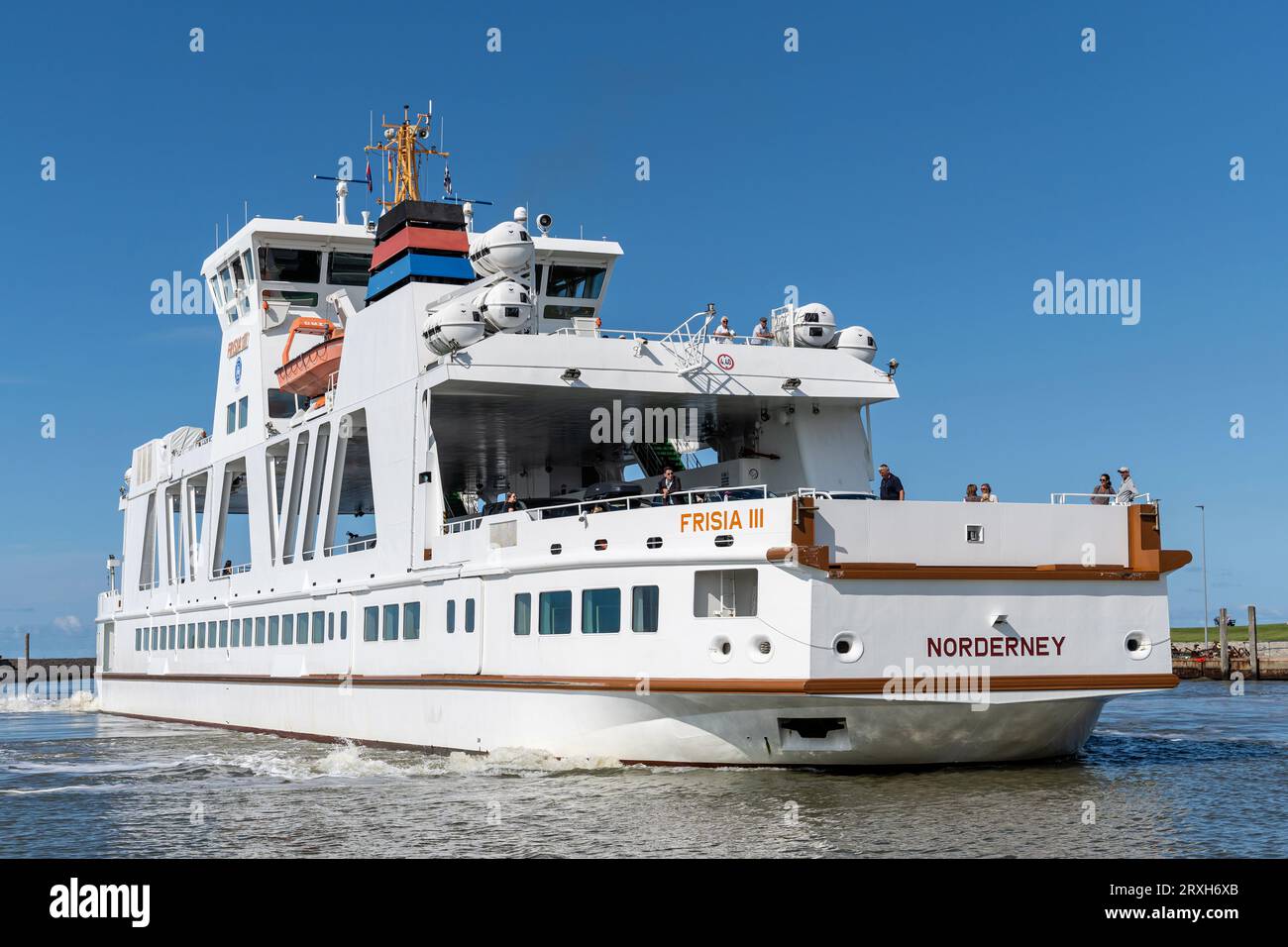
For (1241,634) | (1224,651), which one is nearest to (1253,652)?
(1224,651)

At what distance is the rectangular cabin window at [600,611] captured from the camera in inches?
728

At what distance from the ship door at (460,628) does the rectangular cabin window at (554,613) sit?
1.54 metres

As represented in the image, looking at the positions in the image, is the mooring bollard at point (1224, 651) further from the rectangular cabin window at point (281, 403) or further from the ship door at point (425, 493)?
the ship door at point (425, 493)

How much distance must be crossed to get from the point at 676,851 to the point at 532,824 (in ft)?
7.59

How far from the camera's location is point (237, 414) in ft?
105

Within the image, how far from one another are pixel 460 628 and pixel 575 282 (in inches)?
409

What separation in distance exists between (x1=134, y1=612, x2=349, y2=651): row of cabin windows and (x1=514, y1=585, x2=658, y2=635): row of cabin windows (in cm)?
643

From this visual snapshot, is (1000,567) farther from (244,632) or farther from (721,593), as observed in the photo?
(244,632)

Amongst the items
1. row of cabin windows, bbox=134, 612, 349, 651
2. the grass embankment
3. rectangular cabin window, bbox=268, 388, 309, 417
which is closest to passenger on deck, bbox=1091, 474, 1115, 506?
row of cabin windows, bbox=134, 612, 349, 651

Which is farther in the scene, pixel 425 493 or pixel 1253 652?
pixel 1253 652

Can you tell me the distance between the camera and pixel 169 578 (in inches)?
1458

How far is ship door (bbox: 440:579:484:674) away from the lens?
21.0 m

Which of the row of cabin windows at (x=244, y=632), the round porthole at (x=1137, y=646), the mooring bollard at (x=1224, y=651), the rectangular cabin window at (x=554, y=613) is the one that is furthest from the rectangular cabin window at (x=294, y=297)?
the mooring bollard at (x=1224, y=651)

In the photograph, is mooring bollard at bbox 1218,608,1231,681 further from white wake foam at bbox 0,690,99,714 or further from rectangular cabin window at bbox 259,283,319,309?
white wake foam at bbox 0,690,99,714
